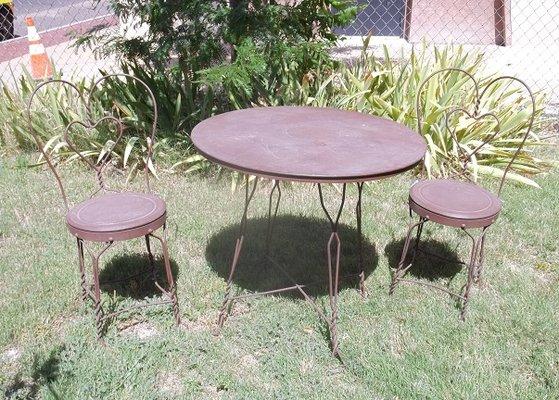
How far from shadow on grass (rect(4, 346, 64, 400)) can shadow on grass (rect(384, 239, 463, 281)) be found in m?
1.98

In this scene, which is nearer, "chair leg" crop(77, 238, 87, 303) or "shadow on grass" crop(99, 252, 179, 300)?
"chair leg" crop(77, 238, 87, 303)

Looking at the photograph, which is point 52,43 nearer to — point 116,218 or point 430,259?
point 116,218

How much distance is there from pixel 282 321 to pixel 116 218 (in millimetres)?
997

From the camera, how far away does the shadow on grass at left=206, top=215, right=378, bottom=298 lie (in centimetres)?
331

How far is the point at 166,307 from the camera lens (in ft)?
9.68

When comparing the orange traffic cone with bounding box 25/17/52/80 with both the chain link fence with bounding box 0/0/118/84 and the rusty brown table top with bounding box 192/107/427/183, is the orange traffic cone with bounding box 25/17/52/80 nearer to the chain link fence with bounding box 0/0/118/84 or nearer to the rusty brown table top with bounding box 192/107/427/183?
the chain link fence with bounding box 0/0/118/84

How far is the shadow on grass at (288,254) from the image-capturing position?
331 cm

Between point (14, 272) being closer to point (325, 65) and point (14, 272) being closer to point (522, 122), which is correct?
point (325, 65)

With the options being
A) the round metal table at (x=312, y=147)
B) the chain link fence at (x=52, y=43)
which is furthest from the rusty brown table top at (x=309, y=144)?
the chain link fence at (x=52, y=43)

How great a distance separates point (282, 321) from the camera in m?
2.89

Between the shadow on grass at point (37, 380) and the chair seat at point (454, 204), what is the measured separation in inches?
74.6

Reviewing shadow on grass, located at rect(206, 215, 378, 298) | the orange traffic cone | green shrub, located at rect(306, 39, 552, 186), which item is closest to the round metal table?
shadow on grass, located at rect(206, 215, 378, 298)

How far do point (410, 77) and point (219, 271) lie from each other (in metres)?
2.53

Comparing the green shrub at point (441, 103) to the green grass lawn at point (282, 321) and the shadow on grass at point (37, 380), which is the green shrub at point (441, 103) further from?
the shadow on grass at point (37, 380)
